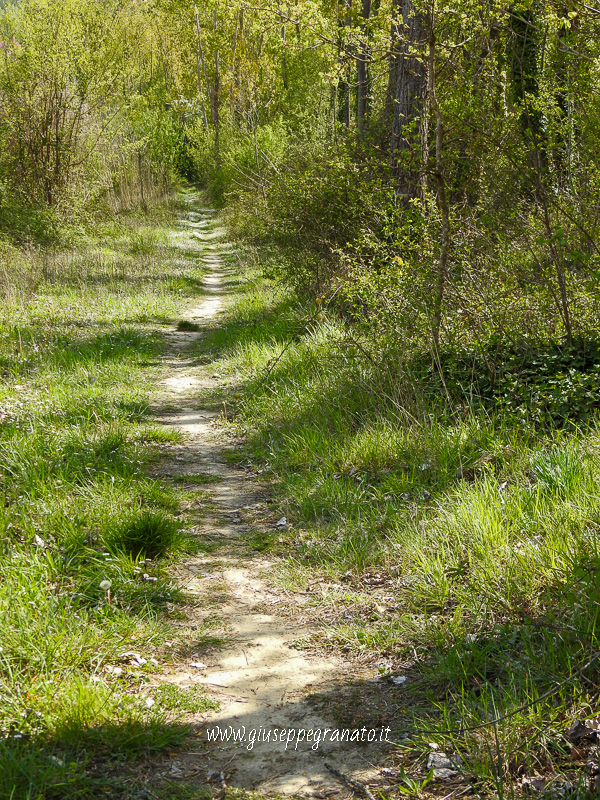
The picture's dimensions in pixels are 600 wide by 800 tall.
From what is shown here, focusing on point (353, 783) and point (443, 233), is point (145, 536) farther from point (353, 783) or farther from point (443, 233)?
point (443, 233)

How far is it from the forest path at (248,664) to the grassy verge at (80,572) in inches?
6.6

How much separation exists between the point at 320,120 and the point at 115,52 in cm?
650

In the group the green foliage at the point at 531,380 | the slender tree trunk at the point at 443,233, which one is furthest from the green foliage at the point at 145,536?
the slender tree trunk at the point at 443,233

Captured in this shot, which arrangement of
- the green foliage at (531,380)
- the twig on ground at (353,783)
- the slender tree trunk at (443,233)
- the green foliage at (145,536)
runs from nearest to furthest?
the twig on ground at (353,783) → the green foliage at (145,536) → the green foliage at (531,380) → the slender tree trunk at (443,233)

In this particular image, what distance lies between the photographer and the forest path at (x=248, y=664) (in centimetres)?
271

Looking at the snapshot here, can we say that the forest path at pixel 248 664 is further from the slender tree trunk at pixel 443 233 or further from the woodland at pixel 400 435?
the slender tree trunk at pixel 443 233

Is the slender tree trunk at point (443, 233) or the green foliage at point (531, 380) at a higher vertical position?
the slender tree trunk at point (443, 233)

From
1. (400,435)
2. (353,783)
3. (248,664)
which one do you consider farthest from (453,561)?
(400,435)

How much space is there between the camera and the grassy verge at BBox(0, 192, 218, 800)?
2.67m

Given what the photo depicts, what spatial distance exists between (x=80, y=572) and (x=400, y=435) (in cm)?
284

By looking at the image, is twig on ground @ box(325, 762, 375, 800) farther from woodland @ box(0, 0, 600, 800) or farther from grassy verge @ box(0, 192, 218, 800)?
grassy verge @ box(0, 192, 218, 800)

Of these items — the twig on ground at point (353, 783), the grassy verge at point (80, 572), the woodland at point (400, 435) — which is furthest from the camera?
the woodland at point (400, 435)

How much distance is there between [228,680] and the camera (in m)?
3.30

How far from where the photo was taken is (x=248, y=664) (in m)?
3.43
